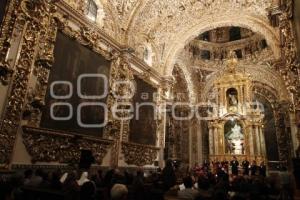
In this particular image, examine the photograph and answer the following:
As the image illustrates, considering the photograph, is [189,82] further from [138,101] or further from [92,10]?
[92,10]

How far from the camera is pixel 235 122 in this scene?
19.7 metres

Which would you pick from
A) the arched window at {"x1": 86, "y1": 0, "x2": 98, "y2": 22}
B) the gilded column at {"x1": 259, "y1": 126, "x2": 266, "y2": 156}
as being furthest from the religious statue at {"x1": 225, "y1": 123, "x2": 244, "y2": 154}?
the arched window at {"x1": 86, "y1": 0, "x2": 98, "y2": 22}

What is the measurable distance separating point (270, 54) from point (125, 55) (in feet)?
46.8

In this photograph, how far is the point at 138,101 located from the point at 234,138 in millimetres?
10477

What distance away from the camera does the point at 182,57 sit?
20.4 m

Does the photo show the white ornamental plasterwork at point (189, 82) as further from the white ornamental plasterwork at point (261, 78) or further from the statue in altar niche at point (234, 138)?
the statue in altar niche at point (234, 138)

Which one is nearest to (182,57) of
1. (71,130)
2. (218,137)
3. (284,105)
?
(218,137)

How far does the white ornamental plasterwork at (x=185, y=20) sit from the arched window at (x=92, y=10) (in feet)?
6.70

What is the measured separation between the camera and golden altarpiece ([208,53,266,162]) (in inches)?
729

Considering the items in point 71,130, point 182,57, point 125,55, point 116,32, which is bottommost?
point 71,130

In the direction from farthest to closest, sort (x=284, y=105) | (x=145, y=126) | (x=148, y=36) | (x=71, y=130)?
(x=284, y=105)
(x=148, y=36)
(x=145, y=126)
(x=71, y=130)

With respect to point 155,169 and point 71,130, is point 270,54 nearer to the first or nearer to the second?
point 155,169

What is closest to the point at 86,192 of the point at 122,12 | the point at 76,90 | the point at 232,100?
the point at 76,90

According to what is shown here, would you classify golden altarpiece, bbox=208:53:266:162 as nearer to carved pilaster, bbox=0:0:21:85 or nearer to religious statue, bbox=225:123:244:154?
religious statue, bbox=225:123:244:154
